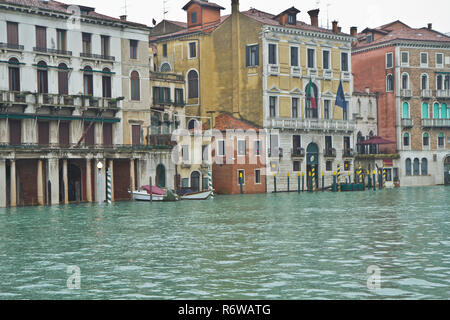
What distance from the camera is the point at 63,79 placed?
39.8m

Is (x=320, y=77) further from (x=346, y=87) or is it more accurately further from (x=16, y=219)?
(x=16, y=219)

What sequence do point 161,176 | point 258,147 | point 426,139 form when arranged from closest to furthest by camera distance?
→ point 161,176, point 258,147, point 426,139

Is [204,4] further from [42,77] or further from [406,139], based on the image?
[406,139]

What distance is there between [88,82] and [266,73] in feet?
44.3

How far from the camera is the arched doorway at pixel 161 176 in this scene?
43719 mm

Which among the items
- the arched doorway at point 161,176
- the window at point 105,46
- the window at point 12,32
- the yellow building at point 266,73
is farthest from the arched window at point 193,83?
the window at point 12,32

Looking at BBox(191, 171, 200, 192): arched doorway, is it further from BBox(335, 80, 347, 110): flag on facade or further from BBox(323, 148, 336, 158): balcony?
BBox(323, 148, 336, 158): balcony

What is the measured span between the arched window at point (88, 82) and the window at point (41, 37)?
→ 2774 mm

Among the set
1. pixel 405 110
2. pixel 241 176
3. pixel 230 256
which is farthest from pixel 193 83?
pixel 230 256

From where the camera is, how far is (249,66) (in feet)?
166

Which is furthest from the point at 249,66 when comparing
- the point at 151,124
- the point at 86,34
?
the point at 86,34

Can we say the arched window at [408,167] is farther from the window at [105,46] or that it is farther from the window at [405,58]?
the window at [105,46]
